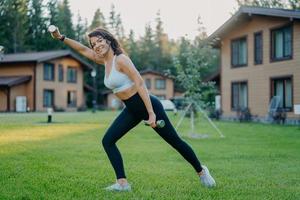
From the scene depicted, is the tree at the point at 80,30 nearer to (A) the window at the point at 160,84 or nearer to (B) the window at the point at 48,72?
(A) the window at the point at 160,84

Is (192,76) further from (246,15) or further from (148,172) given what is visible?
(246,15)

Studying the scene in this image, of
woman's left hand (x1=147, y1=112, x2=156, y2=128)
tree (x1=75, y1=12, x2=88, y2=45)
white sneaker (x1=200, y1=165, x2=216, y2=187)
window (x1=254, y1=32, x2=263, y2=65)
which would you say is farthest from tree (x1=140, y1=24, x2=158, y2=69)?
woman's left hand (x1=147, y1=112, x2=156, y2=128)

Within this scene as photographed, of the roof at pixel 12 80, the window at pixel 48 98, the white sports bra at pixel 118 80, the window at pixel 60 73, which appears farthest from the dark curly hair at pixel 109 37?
the window at pixel 60 73

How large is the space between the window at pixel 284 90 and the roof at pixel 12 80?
76.2ft

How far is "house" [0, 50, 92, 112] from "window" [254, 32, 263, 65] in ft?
70.8

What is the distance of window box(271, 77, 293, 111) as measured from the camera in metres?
23.8

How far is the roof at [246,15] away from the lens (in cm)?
2249

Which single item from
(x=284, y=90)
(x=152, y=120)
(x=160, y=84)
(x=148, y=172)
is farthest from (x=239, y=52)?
(x=160, y=84)

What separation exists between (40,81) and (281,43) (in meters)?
25.3

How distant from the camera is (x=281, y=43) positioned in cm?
2467

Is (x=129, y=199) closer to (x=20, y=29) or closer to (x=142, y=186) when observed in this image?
(x=142, y=186)

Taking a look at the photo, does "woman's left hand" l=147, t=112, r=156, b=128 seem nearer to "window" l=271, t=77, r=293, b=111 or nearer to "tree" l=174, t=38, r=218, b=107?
"tree" l=174, t=38, r=218, b=107

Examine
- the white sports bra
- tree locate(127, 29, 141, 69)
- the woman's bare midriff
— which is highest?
tree locate(127, 29, 141, 69)

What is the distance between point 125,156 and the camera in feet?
29.7
